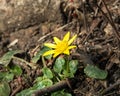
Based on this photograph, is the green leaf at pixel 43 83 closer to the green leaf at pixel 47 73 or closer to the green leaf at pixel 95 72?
the green leaf at pixel 47 73


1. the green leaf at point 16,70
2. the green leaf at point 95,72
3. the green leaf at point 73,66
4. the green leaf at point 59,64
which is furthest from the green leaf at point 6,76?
the green leaf at point 95,72

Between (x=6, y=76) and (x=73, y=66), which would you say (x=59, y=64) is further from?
(x=6, y=76)

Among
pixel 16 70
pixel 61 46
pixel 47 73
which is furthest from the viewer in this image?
pixel 16 70

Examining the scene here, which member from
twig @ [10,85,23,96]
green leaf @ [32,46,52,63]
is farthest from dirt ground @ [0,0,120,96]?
green leaf @ [32,46,52,63]

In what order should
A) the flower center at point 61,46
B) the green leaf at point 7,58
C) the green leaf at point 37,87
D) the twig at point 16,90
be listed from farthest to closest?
Answer: 1. the green leaf at point 7,58
2. the twig at point 16,90
3. the green leaf at point 37,87
4. the flower center at point 61,46

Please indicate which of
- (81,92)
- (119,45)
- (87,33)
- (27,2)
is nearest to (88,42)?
(87,33)

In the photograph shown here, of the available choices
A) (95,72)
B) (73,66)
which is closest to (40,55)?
(73,66)

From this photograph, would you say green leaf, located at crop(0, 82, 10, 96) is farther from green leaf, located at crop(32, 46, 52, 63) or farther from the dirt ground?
green leaf, located at crop(32, 46, 52, 63)
